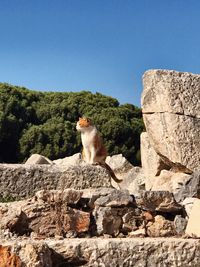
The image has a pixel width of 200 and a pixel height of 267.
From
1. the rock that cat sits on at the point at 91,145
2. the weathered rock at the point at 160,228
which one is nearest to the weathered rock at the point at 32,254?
the weathered rock at the point at 160,228

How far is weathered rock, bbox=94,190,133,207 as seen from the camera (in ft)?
23.2

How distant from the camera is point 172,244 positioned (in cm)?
632

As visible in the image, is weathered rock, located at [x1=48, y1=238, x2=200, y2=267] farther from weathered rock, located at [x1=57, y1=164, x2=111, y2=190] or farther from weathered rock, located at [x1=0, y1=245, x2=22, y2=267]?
weathered rock, located at [x1=57, y1=164, x2=111, y2=190]

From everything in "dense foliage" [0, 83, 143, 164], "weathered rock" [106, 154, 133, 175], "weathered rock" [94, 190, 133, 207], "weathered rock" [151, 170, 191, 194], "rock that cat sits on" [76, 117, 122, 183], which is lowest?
"weathered rock" [94, 190, 133, 207]

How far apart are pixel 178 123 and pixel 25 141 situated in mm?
18618

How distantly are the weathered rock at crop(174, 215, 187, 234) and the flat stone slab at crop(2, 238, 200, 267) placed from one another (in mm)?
850

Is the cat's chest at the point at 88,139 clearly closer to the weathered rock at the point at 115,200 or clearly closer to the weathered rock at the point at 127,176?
the weathered rock at the point at 127,176

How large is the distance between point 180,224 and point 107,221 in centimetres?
→ 79

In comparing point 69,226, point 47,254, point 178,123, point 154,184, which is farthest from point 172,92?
point 47,254

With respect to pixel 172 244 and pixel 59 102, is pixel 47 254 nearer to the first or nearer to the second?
pixel 172 244

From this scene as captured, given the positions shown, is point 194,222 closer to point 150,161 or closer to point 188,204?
point 188,204

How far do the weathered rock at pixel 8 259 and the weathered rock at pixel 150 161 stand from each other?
22.3 ft

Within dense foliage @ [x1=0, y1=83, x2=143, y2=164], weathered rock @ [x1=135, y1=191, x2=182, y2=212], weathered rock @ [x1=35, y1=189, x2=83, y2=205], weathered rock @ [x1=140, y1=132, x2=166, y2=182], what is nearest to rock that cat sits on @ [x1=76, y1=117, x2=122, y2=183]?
weathered rock @ [x1=140, y1=132, x2=166, y2=182]

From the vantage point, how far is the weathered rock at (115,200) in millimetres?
7082
